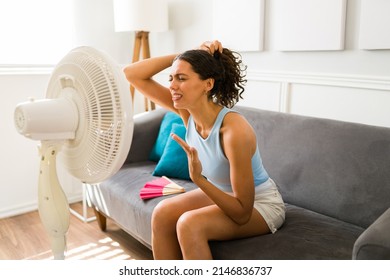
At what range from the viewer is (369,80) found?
1895 mm

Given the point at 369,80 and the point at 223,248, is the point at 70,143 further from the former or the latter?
the point at 369,80

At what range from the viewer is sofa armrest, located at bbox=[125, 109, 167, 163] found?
2.51m

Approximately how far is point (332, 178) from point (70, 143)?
1156 millimetres

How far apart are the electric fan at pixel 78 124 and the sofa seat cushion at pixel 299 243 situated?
2.05ft

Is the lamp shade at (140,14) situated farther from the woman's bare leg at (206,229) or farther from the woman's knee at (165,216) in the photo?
the woman's bare leg at (206,229)

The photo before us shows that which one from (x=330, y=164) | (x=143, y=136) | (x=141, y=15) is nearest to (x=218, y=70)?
(x=330, y=164)

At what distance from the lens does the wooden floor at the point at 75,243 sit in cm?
224

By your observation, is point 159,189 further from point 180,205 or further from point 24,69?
point 24,69

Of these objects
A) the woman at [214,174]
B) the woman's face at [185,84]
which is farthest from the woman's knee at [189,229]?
the woman's face at [185,84]

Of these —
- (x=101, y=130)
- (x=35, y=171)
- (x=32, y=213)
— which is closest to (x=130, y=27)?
(x=35, y=171)

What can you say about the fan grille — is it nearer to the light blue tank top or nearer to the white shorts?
the light blue tank top

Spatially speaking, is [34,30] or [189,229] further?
[34,30]

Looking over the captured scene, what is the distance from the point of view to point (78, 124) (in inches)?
39.7

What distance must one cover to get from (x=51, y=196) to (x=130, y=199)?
3.22ft
